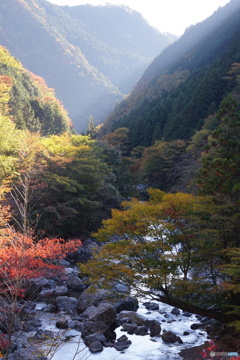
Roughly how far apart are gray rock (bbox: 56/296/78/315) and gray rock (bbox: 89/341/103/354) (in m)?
2.40

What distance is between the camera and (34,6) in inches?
5022

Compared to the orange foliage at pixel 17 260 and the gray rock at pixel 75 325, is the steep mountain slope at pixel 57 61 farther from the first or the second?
the gray rock at pixel 75 325

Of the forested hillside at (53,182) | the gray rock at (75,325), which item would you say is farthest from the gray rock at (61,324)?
the forested hillside at (53,182)

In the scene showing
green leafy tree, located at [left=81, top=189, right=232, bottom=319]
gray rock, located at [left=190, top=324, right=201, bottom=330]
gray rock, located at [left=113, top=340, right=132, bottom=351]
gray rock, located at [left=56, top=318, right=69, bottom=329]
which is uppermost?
green leafy tree, located at [left=81, top=189, right=232, bottom=319]

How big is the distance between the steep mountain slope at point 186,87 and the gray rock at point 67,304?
105 feet

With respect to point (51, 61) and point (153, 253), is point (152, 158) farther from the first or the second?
Result: point (51, 61)

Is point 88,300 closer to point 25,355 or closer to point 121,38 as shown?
point 25,355

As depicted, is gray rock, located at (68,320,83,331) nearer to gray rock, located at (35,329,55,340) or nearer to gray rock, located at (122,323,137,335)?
gray rock, located at (35,329,55,340)

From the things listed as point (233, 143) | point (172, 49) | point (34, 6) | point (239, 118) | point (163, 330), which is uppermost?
point (34, 6)

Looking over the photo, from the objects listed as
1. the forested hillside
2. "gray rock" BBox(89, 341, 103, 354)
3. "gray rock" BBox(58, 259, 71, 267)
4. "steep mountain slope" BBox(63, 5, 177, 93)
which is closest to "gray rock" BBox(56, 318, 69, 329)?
"gray rock" BBox(89, 341, 103, 354)

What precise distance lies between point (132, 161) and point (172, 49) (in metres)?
74.8

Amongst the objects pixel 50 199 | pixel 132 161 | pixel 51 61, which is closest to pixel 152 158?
pixel 132 161

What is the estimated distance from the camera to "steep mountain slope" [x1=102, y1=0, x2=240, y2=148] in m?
42.9

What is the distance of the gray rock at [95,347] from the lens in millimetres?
9320
